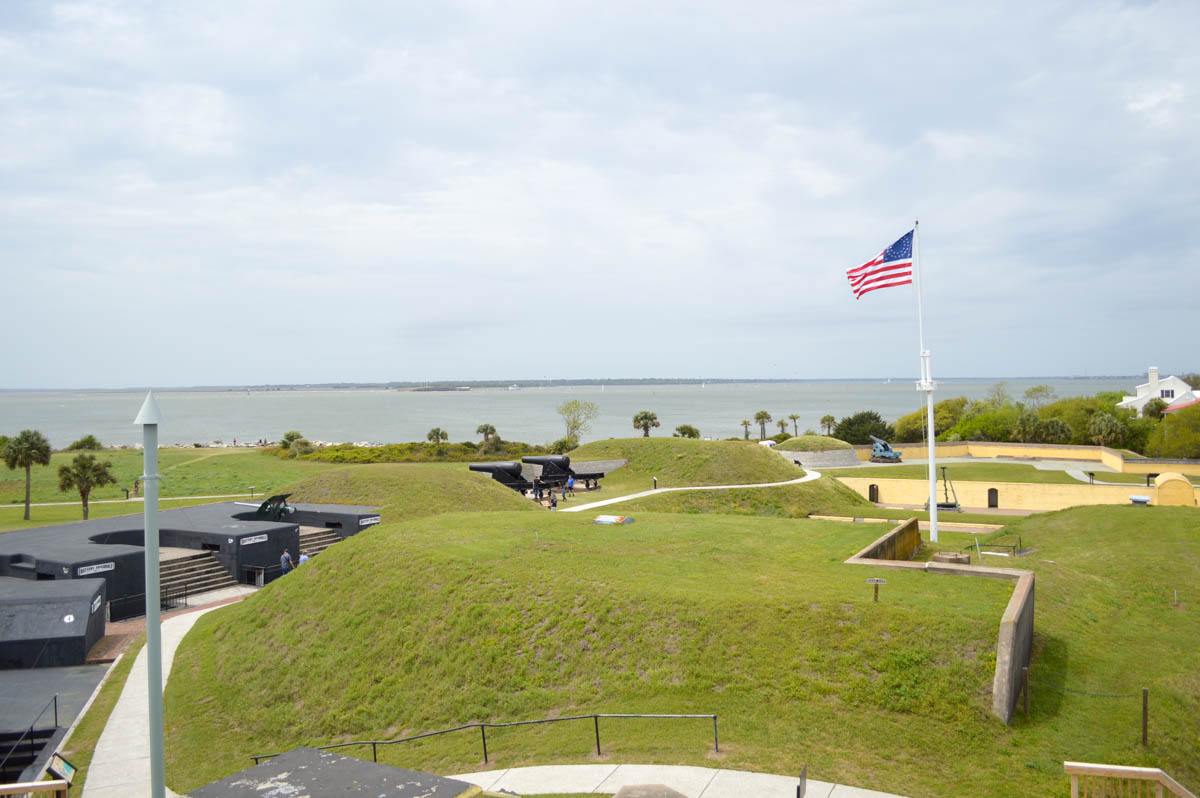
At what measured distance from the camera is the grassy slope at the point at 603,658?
1117 centimetres

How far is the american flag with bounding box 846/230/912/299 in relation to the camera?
2084 cm

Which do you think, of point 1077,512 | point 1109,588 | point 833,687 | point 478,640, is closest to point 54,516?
point 478,640

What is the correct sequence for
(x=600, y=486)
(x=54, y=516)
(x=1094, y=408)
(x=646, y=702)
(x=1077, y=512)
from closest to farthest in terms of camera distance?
(x=646, y=702) → (x=1077, y=512) → (x=54, y=516) → (x=600, y=486) → (x=1094, y=408)

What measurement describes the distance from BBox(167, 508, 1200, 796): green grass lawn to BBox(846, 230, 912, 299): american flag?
8.02 metres

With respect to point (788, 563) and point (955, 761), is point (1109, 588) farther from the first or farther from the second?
point (955, 761)

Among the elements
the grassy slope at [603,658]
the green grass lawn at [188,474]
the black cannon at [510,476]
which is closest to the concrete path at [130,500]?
the green grass lawn at [188,474]

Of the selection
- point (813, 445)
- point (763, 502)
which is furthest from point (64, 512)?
point (813, 445)

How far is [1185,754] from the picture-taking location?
10.8 m

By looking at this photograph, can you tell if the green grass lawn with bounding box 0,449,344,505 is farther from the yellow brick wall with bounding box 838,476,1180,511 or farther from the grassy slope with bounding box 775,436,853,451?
the yellow brick wall with bounding box 838,476,1180,511

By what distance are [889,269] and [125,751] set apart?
22251mm

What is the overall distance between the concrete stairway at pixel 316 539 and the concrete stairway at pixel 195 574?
3.38 m

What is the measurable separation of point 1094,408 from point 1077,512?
52.4 meters

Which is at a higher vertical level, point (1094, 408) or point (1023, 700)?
point (1094, 408)

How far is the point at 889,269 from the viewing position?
69.7ft
